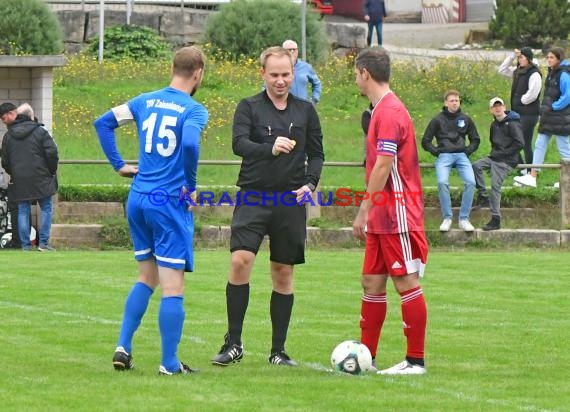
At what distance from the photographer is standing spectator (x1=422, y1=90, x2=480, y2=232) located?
20.6 meters

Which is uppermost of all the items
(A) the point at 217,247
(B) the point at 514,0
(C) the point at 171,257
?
(B) the point at 514,0

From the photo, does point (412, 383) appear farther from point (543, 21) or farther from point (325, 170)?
point (543, 21)

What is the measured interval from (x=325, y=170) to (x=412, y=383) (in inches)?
563

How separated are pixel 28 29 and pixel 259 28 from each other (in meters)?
4.60

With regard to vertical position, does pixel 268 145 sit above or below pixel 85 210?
above

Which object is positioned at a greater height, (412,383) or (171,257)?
(171,257)

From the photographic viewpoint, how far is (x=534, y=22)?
34.7 m

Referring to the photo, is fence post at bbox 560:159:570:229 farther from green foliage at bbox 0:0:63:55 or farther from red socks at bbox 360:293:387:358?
green foliage at bbox 0:0:63:55

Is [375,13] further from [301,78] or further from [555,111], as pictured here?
[301,78]

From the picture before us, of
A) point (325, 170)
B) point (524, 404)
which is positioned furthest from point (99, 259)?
point (524, 404)

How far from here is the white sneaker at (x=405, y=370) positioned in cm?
984

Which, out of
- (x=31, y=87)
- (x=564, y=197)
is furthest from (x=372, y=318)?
(x=31, y=87)

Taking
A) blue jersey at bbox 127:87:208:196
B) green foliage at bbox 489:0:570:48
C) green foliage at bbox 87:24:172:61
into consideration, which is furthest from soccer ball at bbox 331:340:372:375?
green foliage at bbox 489:0:570:48

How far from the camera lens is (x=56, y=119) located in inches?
1030
